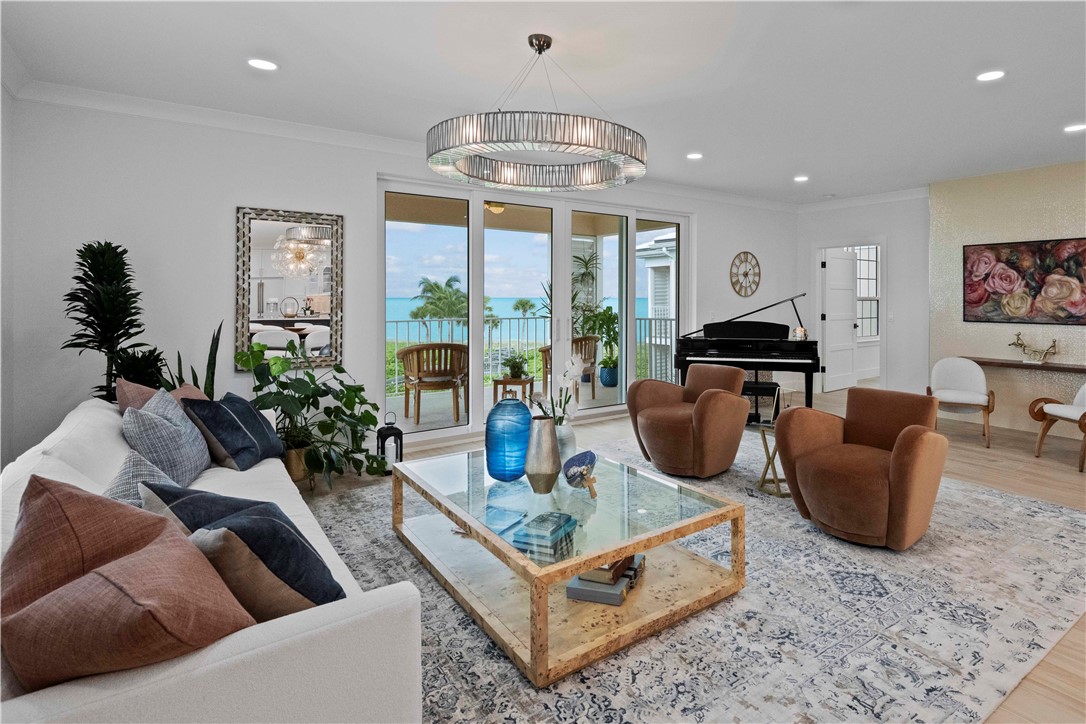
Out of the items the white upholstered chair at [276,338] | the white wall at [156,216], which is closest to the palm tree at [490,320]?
the white wall at [156,216]

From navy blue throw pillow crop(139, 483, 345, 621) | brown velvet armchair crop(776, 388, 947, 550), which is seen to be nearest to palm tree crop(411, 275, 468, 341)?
brown velvet armchair crop(776, 388, 947, 550)

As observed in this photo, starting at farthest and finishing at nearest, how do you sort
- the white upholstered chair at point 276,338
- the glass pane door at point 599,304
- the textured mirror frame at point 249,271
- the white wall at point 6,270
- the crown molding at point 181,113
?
1. the glass pane door at point 599,304
2. the white upholstered chair at point 276,338
3. the textured mirror frame at point 249,271
4. the crown molding at point 181,113
5. the white wall at point 6,270

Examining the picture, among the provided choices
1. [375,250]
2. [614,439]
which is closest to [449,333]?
[375,250]

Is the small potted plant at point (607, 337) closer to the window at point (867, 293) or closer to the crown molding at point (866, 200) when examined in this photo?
the crown molding at point (866, 200)

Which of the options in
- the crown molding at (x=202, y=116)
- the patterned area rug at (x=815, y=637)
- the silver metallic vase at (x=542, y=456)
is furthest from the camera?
the crown molding at (x=202, y=116)

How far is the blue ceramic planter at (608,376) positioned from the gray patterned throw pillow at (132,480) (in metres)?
5.14

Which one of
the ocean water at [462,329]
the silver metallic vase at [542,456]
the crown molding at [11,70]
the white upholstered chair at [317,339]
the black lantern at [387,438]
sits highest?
the crown molding at [11,70]

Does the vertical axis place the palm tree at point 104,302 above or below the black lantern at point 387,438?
above

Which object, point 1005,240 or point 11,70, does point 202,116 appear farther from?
point 1005,240

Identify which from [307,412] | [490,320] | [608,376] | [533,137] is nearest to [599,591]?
[533,137]

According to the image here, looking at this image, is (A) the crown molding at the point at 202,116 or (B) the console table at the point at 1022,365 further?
(B) the console table at the point at 1022,365

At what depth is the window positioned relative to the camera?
342 inches

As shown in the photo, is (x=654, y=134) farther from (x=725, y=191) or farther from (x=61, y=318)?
(x=61, y=318)

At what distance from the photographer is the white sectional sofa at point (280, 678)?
998 millimetres
